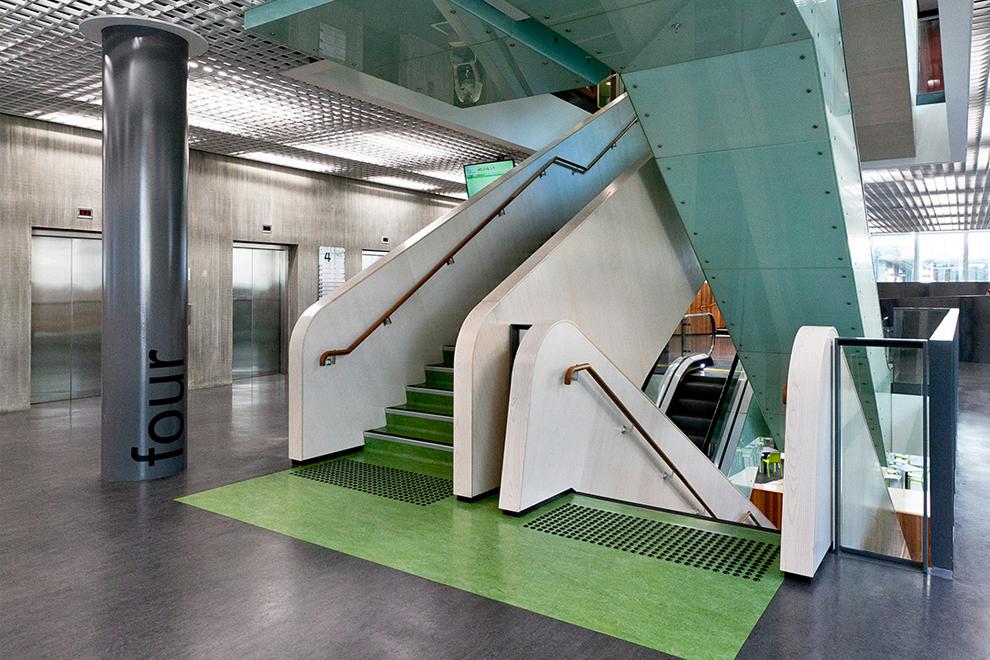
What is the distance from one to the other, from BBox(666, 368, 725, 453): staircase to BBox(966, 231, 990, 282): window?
20.1 m

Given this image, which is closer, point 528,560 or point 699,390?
point 528,560

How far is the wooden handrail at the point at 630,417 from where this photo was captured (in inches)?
184

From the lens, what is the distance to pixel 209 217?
10.8 meters

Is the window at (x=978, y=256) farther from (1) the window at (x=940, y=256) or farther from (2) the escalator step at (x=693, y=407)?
(2) the escalator step at (x=693, y=407)

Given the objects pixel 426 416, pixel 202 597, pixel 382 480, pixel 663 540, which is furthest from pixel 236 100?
pixel 663 540

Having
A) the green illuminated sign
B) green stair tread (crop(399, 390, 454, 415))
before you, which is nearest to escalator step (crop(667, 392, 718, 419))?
the green illuminated sign

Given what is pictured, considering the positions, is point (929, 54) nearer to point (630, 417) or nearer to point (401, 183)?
point (630, 417)

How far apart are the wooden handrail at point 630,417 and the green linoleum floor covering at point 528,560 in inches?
32.5

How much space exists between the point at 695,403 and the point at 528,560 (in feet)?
25.9

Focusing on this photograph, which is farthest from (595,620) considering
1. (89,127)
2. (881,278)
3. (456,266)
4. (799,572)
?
(881,278)

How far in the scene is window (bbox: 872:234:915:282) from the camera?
26.9 meters

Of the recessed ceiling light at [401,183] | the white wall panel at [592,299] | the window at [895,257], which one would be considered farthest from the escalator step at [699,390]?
the window at [895,257]

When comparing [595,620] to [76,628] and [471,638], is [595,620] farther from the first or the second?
[76,628]

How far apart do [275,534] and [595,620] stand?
200 cm
